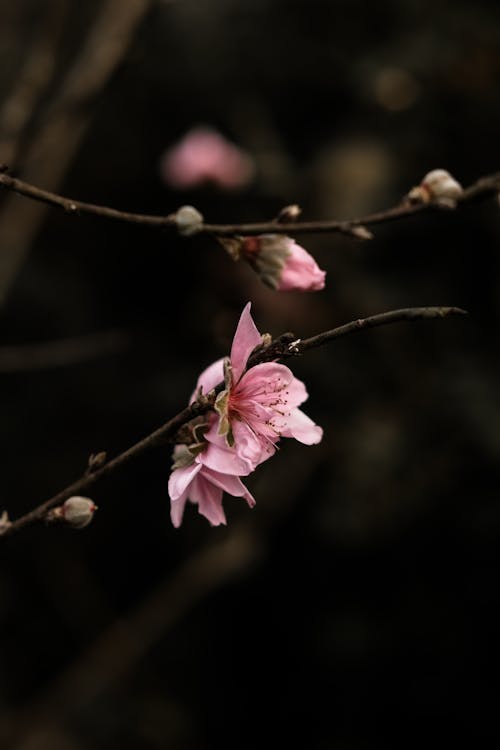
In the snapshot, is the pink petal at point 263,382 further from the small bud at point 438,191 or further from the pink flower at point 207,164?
the pink flower at point 207,164

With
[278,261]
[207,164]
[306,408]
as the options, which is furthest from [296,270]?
[207,164]

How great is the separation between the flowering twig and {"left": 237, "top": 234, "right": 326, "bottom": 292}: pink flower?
16cm

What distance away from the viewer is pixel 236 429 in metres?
0.81

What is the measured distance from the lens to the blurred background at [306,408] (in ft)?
7.20

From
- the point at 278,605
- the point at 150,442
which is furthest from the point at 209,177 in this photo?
the point at 150,442

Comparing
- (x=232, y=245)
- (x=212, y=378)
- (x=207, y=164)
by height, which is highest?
(x=207, y=164)

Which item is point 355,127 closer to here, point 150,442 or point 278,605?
point 278,605

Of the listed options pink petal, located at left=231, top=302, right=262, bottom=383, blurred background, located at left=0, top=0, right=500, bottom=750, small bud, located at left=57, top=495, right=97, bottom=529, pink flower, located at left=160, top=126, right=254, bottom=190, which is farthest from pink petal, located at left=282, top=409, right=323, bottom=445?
pink flower, located at left=160, top=126, right=254, bottom=190

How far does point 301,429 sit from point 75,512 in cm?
24

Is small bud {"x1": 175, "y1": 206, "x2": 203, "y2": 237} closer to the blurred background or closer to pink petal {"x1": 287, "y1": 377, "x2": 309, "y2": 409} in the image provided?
pink petal {"x1": 287, "y1": 377, "x2": 309, "y2": 409}

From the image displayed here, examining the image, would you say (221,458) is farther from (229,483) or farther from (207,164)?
(207,164)

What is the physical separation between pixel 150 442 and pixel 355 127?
1.94m

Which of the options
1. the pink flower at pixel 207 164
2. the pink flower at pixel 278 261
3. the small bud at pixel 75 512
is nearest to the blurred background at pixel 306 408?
the pink flower at pixel 207 164

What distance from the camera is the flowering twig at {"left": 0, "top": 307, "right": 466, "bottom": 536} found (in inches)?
27.5
